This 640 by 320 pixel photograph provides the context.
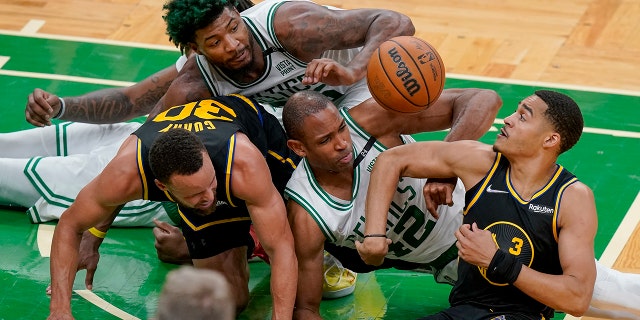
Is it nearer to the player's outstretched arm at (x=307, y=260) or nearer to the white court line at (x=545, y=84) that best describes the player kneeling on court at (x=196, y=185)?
the player's outstretched arm at (x=307, y=260)

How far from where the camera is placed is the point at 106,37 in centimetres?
1021

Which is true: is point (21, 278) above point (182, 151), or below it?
below

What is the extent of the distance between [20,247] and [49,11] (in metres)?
3.99

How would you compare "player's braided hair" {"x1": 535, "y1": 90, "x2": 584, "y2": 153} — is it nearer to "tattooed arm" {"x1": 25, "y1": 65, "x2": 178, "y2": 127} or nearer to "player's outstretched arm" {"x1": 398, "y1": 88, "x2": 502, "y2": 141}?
"player's outstretched arm" {"x1": 398, "y1": 88, "x2": 502, "y2": 141}

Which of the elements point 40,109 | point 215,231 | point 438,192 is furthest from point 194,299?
point 40,109

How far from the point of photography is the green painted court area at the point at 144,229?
6750 mm

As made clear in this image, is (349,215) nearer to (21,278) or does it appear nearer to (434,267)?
(434,267)

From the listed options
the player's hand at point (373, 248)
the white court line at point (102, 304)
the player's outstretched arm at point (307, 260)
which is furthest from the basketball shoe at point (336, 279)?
the white court line at point (102, 304)

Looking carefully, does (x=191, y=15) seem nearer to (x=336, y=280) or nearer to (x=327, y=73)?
(x=327, y=73)

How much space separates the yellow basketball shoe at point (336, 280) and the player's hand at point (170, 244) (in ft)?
3.03

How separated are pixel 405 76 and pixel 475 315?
1.31 meters

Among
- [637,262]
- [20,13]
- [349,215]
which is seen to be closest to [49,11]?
[20,13]

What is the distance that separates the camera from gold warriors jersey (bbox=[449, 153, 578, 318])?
5676 mm

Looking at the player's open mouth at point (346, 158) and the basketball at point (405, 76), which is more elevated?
the basketball at point (405, 76)
